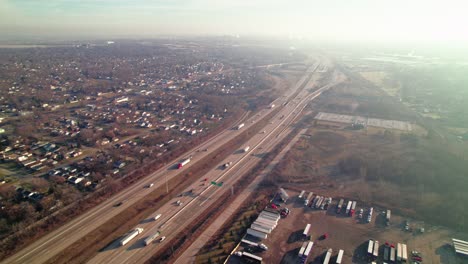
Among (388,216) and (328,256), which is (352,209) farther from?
(328,256)

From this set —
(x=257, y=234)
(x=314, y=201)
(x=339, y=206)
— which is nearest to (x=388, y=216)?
(x=339, y=206)

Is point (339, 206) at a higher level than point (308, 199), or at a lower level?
lower

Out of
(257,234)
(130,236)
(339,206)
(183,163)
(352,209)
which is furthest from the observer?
(183,163)

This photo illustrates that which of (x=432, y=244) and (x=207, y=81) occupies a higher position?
(x=207, y=81)

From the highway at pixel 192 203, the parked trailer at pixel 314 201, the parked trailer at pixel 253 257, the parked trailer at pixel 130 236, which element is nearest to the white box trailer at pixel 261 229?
the parked trailer at pixel 253 257

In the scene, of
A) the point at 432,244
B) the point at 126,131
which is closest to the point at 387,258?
the point at 432,244

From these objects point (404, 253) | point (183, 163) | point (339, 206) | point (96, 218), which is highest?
point (183, 163)

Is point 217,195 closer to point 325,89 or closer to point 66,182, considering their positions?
point 66,182
